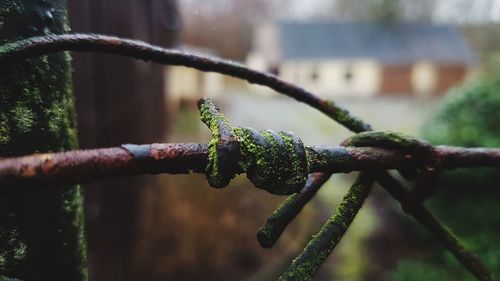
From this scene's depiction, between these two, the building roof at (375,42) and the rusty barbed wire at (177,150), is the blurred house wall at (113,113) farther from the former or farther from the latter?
the building roof at (375,42)

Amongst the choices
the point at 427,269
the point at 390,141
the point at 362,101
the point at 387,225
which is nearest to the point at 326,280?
the point at 427,269

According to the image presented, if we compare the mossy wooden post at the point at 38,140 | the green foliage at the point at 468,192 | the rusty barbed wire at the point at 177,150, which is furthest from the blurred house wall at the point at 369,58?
the mossy wooden post at the point at 38,140

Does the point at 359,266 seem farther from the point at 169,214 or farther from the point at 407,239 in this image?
the point at 169,214

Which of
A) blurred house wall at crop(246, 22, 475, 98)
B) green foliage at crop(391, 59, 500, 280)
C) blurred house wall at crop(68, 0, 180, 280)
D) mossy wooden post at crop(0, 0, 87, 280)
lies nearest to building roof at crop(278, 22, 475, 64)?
blurred house wall at crop(246, 22, 475, 98)

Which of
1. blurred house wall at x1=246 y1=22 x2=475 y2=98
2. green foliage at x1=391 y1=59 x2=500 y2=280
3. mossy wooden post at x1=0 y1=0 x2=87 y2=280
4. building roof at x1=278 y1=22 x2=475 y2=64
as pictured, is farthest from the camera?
building roof at x1=278 y1=22 x2=475 y2=64

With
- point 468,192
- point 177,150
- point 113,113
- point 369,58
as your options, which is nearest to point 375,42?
point 369,58

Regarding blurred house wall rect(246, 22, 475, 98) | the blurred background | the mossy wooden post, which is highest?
the mossy wooden post

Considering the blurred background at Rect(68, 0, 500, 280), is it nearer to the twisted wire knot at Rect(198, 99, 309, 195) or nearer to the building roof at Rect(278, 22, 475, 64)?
the twisted wire knot at Rect(198, 99, 309, 195)
